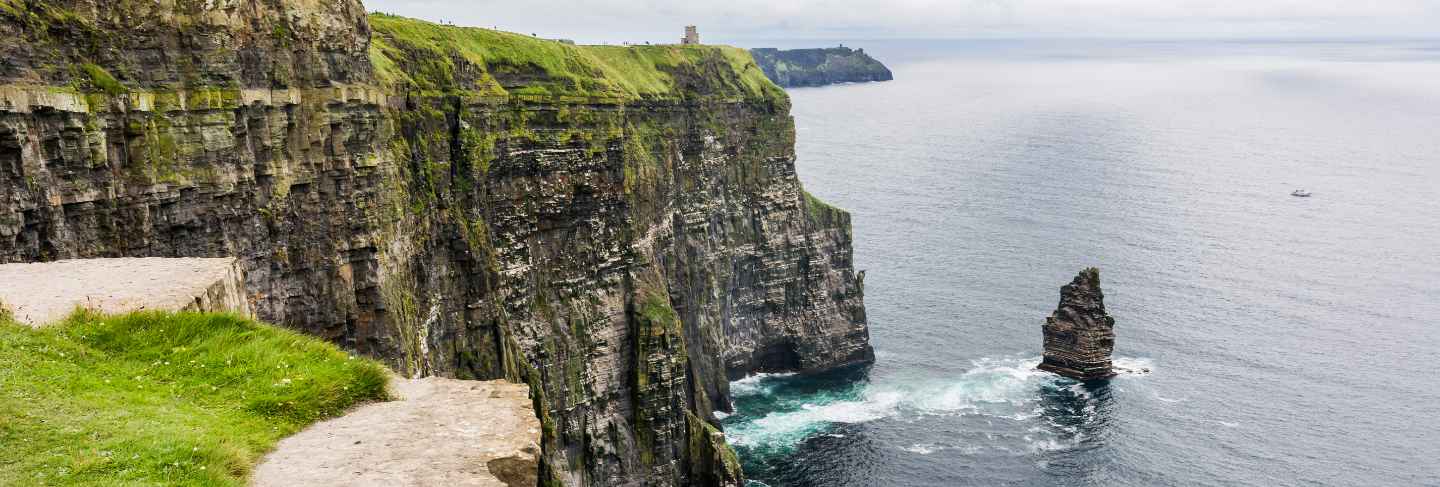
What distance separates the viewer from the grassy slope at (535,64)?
67.1 meters

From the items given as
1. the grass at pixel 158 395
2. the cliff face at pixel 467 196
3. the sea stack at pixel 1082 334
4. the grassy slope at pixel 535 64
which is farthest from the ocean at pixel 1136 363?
the grass at pixel 158 395

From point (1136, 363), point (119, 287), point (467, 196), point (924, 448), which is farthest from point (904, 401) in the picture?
point (119, 287)

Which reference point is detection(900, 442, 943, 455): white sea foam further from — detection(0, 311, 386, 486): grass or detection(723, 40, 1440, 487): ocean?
detection(0, 311, 386, 486): grass

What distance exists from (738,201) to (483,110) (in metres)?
45.2

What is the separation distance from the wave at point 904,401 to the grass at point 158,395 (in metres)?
76.6

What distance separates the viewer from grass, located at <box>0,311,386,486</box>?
1781 centimetres

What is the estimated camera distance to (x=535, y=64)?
81375mm

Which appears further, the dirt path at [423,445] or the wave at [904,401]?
the wave at [904,401]

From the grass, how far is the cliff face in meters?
15.2

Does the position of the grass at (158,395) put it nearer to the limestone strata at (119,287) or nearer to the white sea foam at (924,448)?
the limestone strata at (119,287)

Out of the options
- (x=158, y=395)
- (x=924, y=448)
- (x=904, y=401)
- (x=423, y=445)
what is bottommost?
(x=924, y=448)

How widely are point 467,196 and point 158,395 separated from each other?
48341mm

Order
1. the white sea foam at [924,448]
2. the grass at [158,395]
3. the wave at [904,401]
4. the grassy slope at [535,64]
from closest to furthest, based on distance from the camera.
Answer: the grass at [158,395] < the grassy slope at [535,64] < the white sea foam at [924,448] < the wave at [904,401]

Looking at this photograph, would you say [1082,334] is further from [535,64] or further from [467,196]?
[467,196]
